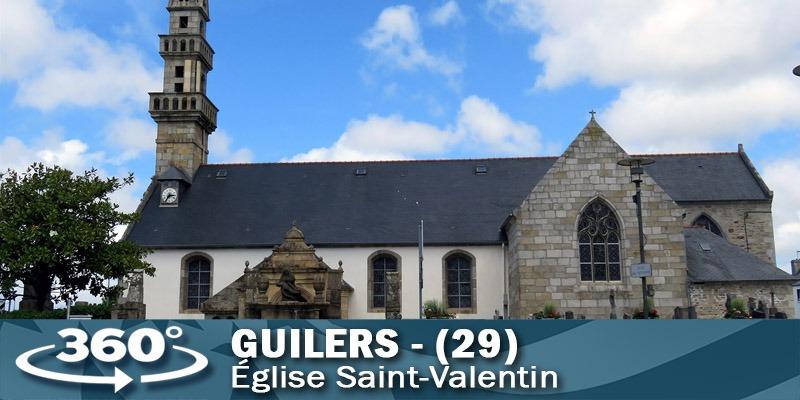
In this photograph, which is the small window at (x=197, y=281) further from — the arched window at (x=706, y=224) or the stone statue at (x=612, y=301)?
the arched window at (x=706, y=224)

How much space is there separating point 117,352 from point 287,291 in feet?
43.3

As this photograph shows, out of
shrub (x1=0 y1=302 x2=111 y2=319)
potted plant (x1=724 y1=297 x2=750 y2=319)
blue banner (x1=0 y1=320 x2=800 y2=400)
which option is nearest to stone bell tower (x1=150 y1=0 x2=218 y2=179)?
shrub (x1=0 y1=302 x2=111 y2=319)

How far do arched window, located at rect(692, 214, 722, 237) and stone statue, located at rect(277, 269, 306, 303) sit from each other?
62.4 ft

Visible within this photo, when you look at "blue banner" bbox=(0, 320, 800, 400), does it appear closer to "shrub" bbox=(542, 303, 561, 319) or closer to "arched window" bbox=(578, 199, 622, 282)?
"shrub" bbox=(542, 303, 561, 319)

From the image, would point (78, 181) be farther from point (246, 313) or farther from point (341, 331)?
point (341, 331)

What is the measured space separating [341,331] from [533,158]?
80.7 ft

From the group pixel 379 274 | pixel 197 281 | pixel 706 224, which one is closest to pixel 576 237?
pixel 379 274

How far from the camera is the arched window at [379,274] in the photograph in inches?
1190

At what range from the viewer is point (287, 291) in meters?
25.2

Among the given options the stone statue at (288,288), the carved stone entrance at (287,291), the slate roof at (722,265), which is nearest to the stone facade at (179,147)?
the carved stone entrance at (287,291)

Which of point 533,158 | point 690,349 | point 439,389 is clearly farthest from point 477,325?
point 533,158

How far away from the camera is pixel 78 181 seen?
2434 cm

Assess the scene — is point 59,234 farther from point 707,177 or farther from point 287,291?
point 707,177

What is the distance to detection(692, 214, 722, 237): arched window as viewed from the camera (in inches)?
1326
